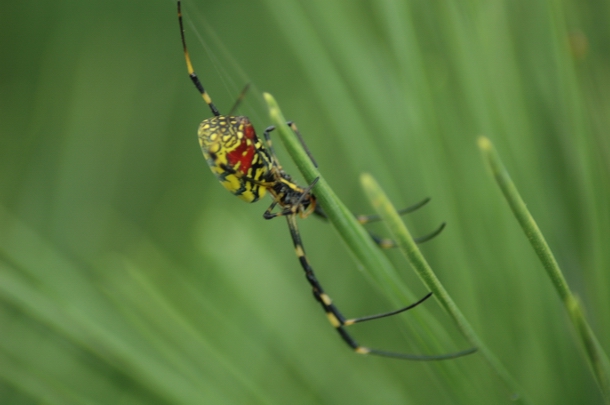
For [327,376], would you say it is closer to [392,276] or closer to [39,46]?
[392,276]

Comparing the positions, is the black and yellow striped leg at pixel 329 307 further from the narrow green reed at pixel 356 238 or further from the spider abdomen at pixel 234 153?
the narrow green reed at pixel 356 238

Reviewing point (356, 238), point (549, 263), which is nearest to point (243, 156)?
point (356, 238)

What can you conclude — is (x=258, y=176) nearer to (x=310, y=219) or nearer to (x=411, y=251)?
(x=310, y=219)

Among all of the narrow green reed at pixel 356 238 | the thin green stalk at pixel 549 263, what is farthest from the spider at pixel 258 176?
the thin green stalk at pixel 549 263

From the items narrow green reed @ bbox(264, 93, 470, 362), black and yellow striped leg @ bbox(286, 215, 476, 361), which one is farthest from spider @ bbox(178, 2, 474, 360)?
narrow green reed @ bbox(264, 93, 470, 362)

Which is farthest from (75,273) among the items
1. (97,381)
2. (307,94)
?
(307,94)

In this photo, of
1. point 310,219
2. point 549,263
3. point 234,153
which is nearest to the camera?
point 549,263
